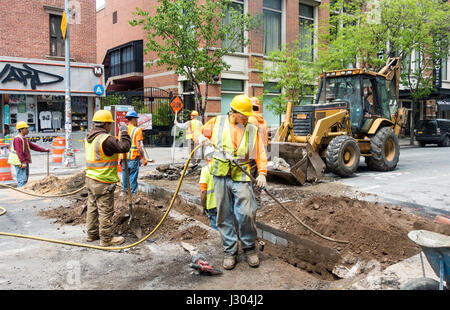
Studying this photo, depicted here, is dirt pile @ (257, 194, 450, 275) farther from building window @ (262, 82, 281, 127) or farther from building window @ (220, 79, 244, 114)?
building window @ (262, 82, 281, 127)

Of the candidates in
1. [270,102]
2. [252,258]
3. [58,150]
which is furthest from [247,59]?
[252,258]

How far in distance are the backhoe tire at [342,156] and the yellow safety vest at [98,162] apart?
6592mm

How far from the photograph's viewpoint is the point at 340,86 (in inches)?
475

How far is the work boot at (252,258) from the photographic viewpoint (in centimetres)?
454

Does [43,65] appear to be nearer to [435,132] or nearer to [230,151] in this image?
[230,151]

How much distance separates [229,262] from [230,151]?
1.33m

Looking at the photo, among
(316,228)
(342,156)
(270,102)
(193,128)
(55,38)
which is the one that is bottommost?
(316,228)

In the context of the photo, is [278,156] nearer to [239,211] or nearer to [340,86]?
[340,86]

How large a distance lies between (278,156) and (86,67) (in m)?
13.8

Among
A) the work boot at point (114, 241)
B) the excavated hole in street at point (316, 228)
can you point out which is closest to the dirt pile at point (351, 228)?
the excavated hole in street at point (316, 228)

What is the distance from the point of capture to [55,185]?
30.8ft

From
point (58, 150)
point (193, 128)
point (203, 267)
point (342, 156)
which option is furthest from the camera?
point (58, 150)

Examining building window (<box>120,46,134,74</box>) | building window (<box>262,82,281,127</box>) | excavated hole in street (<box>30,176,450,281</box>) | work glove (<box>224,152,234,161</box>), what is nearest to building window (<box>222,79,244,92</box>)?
building window (<box>262,82,281,127</box>)

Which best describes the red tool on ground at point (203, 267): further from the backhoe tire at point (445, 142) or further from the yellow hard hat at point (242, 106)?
the backhoe tire at point (445, 142)
